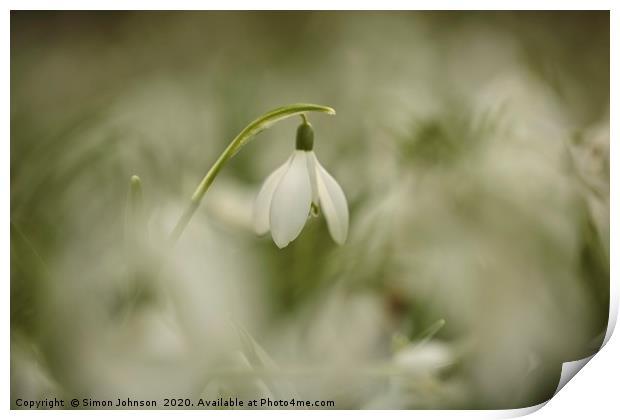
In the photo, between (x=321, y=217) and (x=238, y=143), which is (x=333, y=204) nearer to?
(x=321, y=217)

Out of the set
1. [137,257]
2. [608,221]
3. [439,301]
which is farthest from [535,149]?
[137,257]

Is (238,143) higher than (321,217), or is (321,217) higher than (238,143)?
(238,143)

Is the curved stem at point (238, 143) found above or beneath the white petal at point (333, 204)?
above

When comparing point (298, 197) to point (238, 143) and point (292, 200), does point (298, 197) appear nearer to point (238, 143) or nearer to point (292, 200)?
point (292, 200)

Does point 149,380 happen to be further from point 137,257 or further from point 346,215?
point 346,215

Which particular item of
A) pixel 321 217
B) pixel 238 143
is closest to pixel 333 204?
pixel 321 217

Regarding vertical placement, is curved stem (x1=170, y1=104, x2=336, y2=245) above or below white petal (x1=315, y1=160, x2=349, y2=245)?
above
